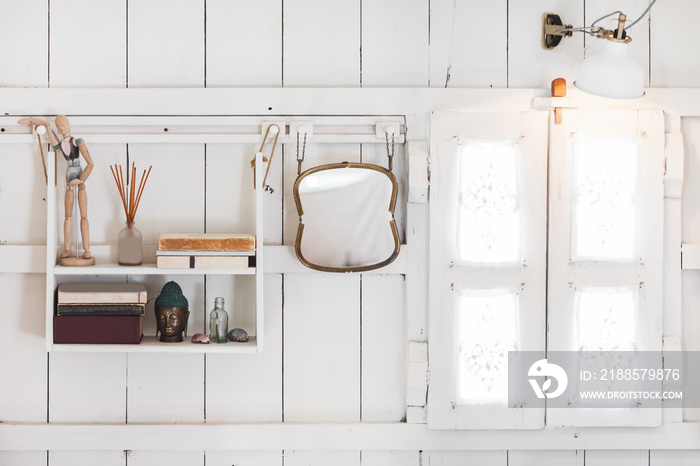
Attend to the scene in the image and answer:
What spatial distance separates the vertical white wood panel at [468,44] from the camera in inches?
79.7

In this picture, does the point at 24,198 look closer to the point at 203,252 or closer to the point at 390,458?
the point at 203,252

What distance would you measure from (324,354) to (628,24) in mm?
1360

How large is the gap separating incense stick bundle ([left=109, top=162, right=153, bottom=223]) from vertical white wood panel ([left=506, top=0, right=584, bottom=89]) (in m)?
1.14

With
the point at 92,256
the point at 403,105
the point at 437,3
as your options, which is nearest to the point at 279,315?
the point at 92,256

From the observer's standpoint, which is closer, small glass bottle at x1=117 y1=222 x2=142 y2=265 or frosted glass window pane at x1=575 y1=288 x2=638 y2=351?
small glass bottle at x1=117 y1=222 x2=142 y2=265

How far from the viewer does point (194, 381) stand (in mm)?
2023

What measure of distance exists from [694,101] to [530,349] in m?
0.90

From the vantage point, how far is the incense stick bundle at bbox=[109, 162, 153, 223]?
6.40 feet

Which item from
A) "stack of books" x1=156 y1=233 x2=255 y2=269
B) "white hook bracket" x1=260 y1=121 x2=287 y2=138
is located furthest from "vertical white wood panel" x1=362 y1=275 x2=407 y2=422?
"white hook bracket" x1=260 y1=121 x2=287 y2=138

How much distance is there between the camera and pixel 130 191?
1.98m

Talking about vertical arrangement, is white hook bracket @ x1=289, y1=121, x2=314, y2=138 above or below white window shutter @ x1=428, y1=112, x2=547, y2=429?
above

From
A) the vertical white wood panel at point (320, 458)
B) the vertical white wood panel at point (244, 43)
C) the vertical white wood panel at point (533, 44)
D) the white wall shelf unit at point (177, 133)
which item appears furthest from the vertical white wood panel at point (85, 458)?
the vertical white wood panel at point (533, 44)

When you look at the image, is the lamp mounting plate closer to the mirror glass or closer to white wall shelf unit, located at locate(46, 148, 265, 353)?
the mirror glass

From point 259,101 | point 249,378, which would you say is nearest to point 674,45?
point 259,101
